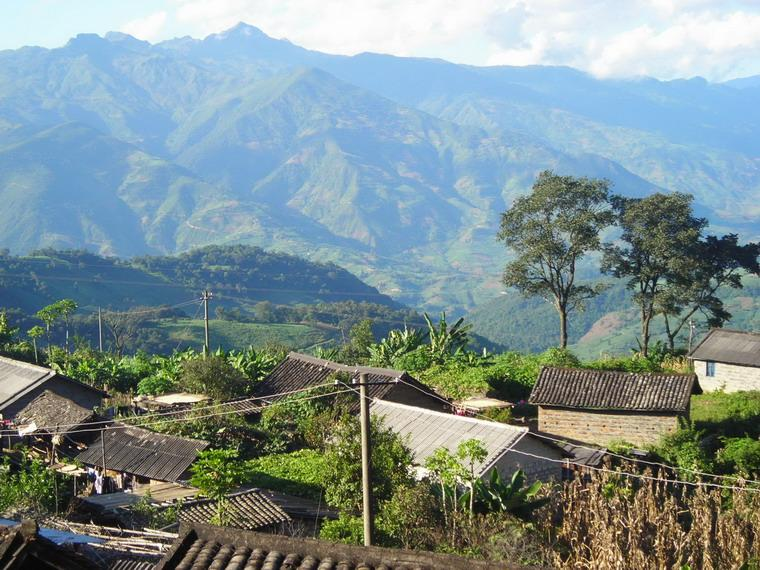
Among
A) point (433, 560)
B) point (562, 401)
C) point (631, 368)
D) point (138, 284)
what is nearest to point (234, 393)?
point (562, 401)

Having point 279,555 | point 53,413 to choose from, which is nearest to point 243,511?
point 279,555

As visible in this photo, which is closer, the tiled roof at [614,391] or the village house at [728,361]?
the tiled roof at [614,391]

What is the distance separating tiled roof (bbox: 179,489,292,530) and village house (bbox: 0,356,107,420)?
10.2 meters

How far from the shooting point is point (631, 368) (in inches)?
1501

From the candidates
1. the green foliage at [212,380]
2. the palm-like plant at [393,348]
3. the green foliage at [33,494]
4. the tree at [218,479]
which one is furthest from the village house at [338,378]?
the green foliage at [33,494]

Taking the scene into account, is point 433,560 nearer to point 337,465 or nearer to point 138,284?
point 337,465

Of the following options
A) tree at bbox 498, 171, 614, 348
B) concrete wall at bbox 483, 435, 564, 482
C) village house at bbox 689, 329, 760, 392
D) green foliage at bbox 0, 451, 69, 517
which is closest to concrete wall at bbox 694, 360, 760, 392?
village house at bbox 689, 329, 760, 392

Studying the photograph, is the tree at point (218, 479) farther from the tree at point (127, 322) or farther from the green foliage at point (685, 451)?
the tree at point (127, 322)

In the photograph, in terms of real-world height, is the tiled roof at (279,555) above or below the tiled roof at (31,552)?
below

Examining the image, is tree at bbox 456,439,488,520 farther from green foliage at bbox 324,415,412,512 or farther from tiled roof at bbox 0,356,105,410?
tiled roof at bbox 0,356,105,410

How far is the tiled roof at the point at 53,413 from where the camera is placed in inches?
1018

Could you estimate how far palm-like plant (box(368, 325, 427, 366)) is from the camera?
41.0 metres

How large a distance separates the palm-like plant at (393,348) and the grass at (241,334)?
4522 centimetres

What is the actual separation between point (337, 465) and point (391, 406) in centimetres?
613
